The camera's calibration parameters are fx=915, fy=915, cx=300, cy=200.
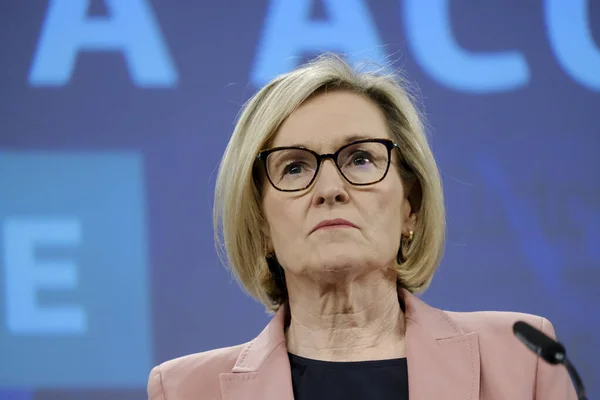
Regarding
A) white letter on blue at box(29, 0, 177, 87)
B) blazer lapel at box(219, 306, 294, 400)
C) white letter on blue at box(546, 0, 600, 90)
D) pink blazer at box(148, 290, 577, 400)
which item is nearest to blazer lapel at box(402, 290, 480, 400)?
pink blazer at box(148, 290, 577, 400)

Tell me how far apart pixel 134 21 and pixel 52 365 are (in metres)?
1.05

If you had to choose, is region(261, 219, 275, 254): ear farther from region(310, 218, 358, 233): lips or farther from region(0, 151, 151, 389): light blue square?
region(0, 151, 151, 389): light blue square

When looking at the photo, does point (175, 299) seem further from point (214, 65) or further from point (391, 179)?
point (391, 179)

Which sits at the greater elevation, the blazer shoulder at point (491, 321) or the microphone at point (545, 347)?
the microphone at point (545, 347)

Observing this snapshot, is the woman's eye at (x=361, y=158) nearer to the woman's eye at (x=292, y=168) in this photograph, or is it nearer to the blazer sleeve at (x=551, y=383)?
the woman's eye at (x=292, y=168)

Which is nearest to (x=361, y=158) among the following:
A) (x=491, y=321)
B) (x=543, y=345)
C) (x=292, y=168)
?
(x=292, y=168)

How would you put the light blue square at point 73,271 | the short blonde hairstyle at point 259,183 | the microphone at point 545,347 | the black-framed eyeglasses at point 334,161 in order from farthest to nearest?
the light blue square at point 73,271, the short blonde hairstyle at point 259,183, the black-framed eyeglasses at point 334,161, the microphone at point 545,347

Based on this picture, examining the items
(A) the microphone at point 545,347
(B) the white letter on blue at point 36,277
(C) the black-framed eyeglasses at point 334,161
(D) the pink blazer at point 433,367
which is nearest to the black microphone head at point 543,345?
(A) the microphone at point 545,347

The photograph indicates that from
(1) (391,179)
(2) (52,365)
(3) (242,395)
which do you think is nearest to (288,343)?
(3) (242,395)

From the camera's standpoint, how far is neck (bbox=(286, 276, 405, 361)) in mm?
1976

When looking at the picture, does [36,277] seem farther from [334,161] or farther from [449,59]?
[449,59]

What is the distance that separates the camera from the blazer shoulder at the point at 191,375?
2.00m

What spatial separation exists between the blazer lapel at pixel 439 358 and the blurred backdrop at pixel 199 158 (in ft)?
2.54

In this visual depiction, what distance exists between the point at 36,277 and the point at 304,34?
1.08 m
